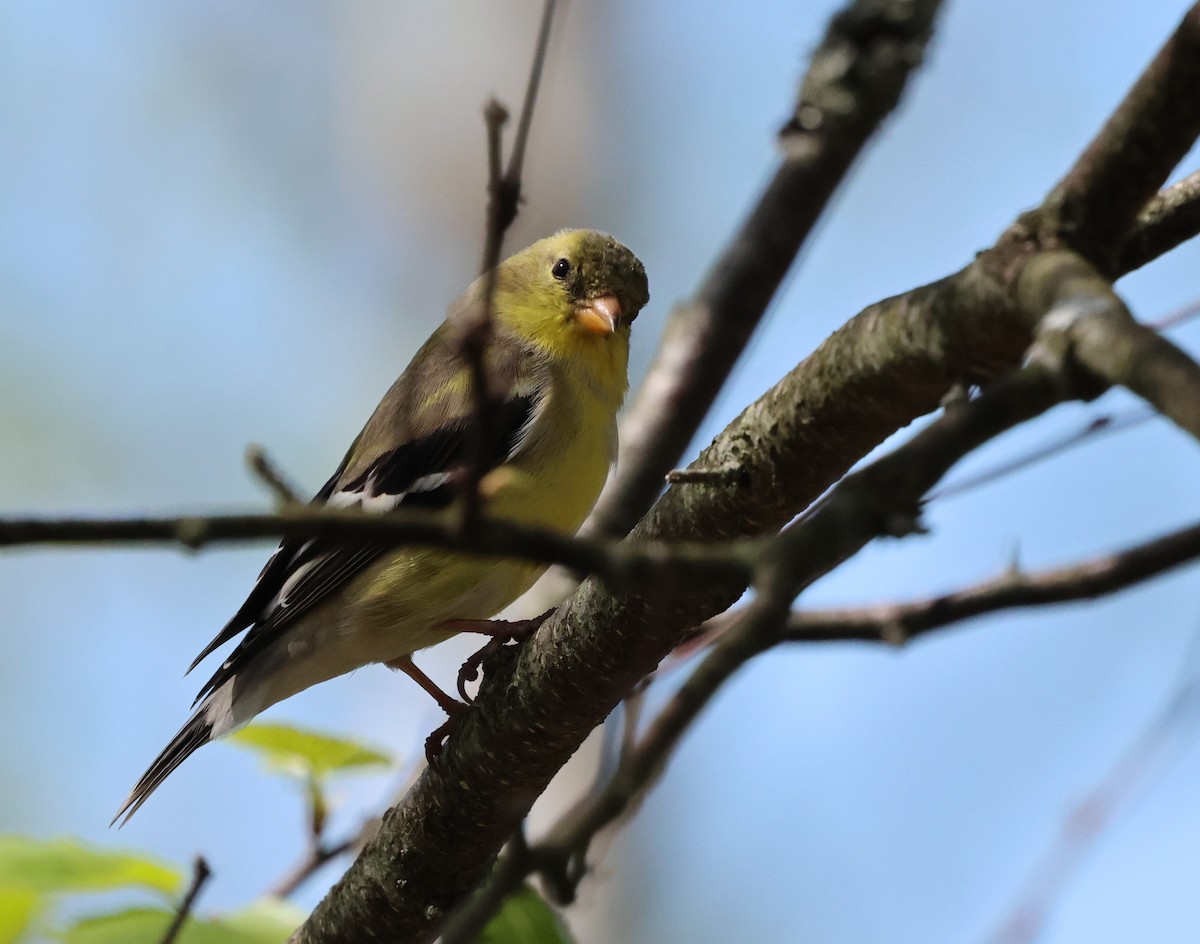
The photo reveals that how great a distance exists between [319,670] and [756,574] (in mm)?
3399

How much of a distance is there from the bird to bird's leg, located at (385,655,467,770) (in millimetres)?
13

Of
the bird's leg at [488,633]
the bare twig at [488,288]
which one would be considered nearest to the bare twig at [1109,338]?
the bare twig at [488,288]

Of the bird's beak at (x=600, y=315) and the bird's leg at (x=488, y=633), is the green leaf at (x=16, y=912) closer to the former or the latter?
the bird's leg at (x=488, y=633)

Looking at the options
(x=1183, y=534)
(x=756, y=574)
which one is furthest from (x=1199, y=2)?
(x=756, y=574)

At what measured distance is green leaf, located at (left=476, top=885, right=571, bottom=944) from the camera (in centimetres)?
276

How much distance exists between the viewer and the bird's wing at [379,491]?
175 inches

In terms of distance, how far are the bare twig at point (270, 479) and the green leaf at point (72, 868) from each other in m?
1.51

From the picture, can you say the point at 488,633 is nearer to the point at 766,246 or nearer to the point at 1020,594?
the point at 766,246

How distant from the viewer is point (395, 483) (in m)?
4.69

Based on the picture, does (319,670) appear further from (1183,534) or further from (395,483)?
(1183,534)

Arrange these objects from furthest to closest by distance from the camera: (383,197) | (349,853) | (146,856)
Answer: (383,197) < (349,853) < (146,856)

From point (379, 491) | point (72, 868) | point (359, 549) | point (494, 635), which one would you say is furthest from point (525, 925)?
point (379, 491)

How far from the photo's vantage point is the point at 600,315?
5082 mm

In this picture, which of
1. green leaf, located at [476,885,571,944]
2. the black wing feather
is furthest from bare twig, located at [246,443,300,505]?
the black wing feather
